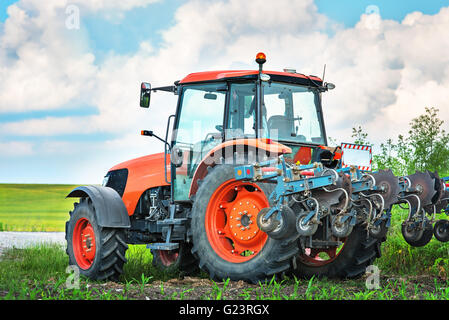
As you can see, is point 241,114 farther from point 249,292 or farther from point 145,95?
point 249,292

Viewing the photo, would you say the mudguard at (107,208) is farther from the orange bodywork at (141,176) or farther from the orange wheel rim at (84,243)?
the orange bodywork at (141,176)

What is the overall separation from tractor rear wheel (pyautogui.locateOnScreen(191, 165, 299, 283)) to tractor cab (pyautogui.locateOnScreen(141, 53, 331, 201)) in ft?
1.37

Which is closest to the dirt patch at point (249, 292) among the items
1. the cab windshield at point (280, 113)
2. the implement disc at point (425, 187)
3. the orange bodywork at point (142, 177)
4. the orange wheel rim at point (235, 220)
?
the orange wheel rim at point (235, 220)

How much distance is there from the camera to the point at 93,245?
7.87 m

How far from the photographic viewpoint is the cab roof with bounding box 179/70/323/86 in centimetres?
695

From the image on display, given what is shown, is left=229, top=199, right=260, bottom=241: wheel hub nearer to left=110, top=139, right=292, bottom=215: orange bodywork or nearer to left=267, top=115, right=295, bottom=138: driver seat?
left=267, top=115, right=295, bottom=138: driver seat

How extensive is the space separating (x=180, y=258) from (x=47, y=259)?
2480 millimetres

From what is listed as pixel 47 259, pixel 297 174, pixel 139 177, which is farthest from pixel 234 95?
pixel 47 259

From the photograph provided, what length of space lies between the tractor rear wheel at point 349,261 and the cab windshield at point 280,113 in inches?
53.7

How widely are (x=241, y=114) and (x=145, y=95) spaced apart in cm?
160

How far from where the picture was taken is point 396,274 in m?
8.34

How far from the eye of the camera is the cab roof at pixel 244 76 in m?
6.95

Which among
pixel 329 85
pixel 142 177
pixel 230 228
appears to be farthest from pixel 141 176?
pixel 329 85

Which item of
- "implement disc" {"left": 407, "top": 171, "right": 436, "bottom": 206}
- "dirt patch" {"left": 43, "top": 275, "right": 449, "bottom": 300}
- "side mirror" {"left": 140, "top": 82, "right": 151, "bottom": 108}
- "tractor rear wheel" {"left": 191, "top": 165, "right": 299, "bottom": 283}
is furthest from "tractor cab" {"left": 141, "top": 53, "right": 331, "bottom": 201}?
"dirt patch" {"left": 43, "top": 275, "right": 449, "bottom": 300}
